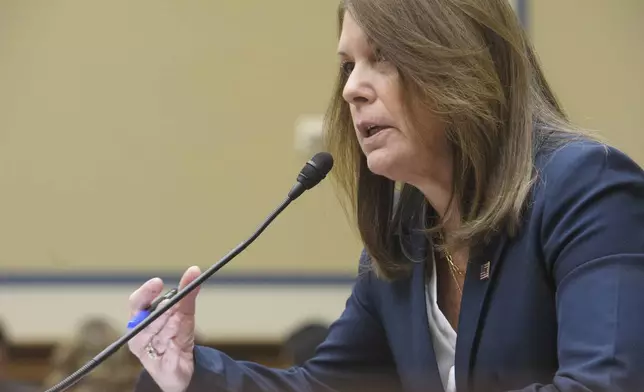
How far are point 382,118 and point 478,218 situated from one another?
0.22 meters

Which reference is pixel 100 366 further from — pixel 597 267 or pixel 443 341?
pixel 597 267

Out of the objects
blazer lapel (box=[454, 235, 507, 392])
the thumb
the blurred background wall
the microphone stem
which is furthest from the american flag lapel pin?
the blurred background wall

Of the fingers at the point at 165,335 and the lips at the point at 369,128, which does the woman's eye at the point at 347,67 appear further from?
the fingers at the point at 165,335

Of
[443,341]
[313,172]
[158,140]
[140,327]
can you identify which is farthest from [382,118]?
[158,140]

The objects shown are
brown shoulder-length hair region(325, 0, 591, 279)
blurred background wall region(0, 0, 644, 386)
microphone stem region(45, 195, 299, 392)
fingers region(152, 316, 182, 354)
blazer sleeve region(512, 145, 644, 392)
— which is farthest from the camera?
blurred background wall region(0, 0, 644, 386)

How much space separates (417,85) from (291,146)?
136 inches

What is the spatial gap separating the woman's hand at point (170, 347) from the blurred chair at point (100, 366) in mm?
1157

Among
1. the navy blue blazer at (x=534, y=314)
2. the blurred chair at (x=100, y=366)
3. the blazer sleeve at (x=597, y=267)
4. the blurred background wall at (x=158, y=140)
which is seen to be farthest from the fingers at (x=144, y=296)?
the blurred background wall at (x=158, y=140)

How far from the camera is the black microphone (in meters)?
1.44

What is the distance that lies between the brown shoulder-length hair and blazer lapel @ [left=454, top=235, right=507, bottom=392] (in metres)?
0.03

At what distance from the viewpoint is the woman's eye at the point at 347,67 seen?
5.60 feet

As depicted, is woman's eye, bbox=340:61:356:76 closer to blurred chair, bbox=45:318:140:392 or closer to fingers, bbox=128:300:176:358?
fingers, bbox=128:300:176:358

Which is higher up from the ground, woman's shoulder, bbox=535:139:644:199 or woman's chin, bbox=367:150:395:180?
woman's chin, bbox=367:150:395:180

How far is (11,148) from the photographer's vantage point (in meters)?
5.02
